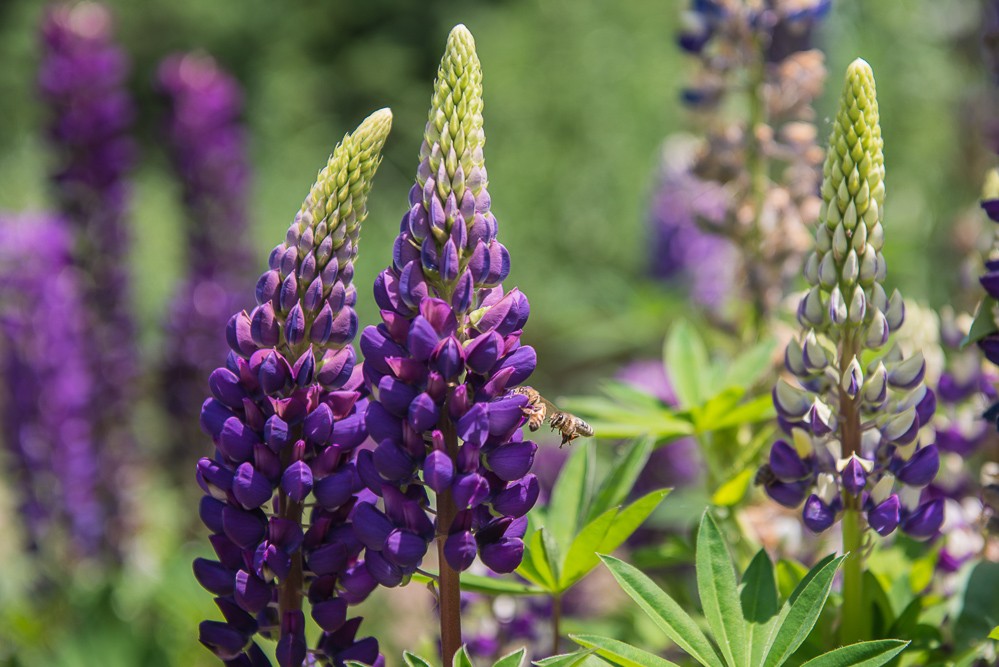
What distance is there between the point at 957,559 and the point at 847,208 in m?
0.57

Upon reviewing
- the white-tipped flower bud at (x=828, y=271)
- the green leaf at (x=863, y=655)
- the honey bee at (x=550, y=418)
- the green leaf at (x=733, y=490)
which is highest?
the white-tipped flower bud at (x=828, y=271)

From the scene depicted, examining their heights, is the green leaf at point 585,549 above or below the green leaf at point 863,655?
above

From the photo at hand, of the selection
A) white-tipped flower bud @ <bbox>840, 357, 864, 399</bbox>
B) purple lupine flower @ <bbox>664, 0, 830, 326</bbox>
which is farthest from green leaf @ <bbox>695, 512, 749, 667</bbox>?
purple lupine flower @ <bbox>664, 0, 830, 326</bbox>

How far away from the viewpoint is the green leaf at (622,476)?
1.36 meters

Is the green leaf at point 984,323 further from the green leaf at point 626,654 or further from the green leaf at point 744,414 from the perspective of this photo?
the green leaf at point 626,654

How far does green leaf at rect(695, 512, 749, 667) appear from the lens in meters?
1.13

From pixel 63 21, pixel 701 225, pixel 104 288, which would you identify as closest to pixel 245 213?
pixel 104 288

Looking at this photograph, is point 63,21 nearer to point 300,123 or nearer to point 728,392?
point 728,392

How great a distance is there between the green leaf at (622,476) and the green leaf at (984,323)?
15.4 inches

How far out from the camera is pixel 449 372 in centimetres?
107

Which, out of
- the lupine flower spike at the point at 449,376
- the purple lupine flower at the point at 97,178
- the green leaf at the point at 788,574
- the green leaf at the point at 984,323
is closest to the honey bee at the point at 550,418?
the lupine flower spike at the point at 449,376

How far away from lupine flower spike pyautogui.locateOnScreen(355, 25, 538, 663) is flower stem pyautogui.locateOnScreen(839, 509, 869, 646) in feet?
1.23

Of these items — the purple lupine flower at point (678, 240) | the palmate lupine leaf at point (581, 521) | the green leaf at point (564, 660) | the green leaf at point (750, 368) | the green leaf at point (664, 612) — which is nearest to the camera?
the green leaf at point (564, 660)

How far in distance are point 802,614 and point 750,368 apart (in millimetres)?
577
